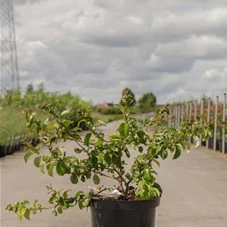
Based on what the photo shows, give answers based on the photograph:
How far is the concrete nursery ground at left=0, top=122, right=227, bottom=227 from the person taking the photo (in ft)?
19.1

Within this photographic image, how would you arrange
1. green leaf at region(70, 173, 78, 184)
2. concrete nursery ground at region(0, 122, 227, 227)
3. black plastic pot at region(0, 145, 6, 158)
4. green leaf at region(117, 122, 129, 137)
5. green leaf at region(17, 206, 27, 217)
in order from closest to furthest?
green leaf at region(117, 122, 129, 137) < green leaf at region(70, 173, 78, 184) < green leaf at region(17, 206, 27, 217) < concrete nursery ground at region(0, 122, 227, 227) < black plastic pot at region(0, 145, 6, 158)

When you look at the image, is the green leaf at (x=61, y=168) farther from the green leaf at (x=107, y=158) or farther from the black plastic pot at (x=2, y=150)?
the black plastic pot at (x=2, y=150)

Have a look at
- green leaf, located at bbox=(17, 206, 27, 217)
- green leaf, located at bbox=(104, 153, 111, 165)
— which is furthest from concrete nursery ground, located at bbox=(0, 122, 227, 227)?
green leaf, located at bbox=(104, 153, 111, 165)

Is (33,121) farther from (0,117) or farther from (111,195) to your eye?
(0,117)

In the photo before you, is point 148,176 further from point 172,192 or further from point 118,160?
point 172,192

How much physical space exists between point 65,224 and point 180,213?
1470 millimetres

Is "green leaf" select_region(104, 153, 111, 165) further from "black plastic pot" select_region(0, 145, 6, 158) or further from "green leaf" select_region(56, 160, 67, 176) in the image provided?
"black plastic pot" select_region(0, 145, 6, 158)

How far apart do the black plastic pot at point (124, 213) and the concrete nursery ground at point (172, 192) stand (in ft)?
5.66

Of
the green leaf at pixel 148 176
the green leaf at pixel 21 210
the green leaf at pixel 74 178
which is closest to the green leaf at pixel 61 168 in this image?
the green leaf at pixel 74 178

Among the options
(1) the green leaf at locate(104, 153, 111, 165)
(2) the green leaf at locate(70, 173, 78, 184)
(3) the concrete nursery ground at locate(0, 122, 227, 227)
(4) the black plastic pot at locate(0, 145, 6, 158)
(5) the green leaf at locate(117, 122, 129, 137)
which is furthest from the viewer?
(4) the black plastic pot at locate(0, 145, 6, 158)

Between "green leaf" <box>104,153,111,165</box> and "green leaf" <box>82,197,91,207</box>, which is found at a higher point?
"green leaf" <box>104,153,111,165</box>

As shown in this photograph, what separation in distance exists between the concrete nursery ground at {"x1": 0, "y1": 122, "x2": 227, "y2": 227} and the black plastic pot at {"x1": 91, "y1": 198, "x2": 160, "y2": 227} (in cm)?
172

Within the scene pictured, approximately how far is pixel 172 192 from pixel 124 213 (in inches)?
157

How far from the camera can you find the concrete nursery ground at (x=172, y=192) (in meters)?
5.81
